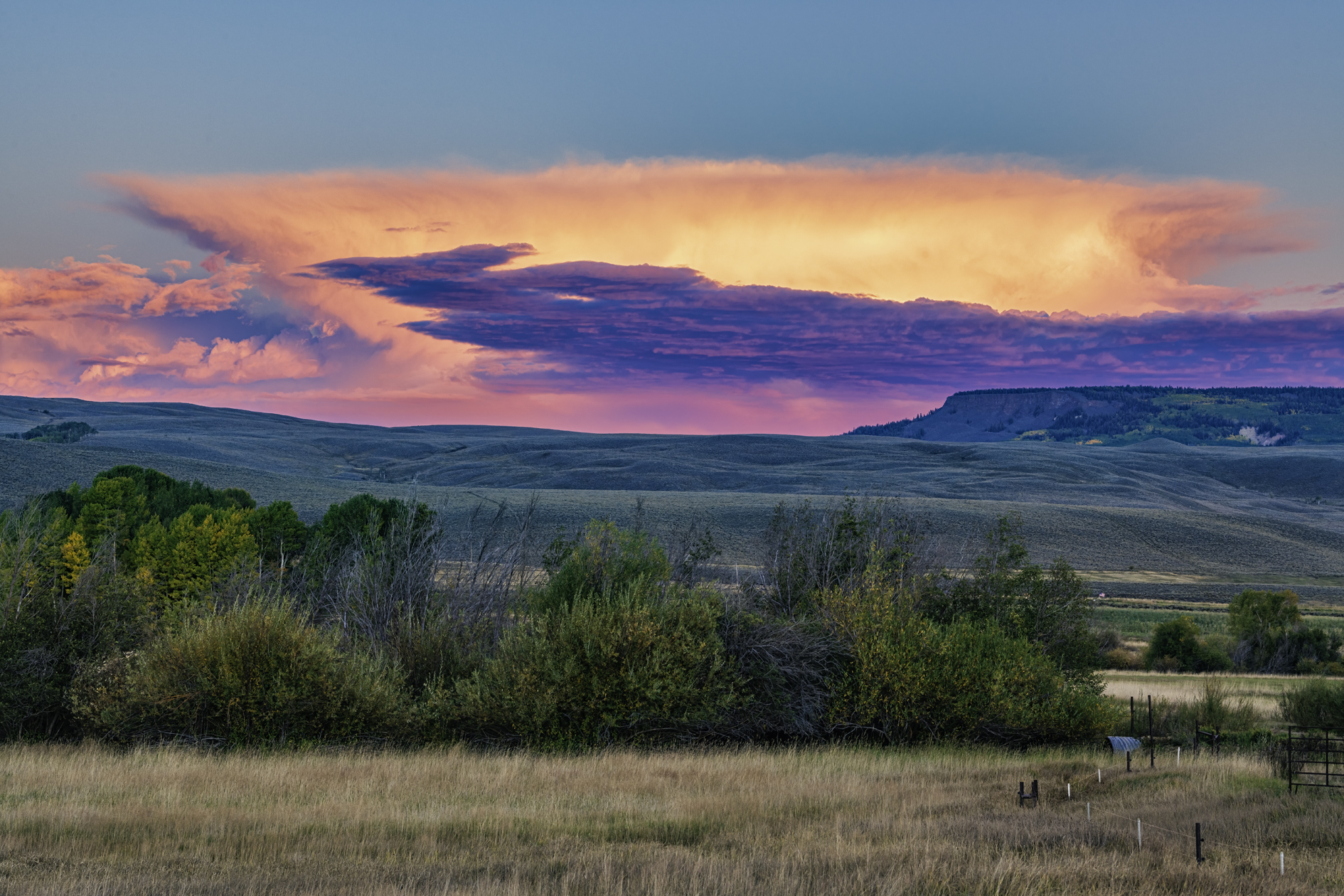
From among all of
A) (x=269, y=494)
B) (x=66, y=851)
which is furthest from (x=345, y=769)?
(x=269, y=494)

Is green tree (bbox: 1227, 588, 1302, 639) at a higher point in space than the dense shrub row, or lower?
lower

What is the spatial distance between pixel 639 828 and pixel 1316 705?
23232 mm

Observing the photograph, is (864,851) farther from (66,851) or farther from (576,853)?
(66,851)

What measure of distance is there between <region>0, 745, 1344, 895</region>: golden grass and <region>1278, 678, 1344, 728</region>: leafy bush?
36.8ft

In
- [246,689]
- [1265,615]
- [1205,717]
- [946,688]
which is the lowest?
[1265,615]

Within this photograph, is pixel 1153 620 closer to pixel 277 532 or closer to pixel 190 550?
pixel 277 532

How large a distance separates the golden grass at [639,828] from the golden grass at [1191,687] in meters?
13.3

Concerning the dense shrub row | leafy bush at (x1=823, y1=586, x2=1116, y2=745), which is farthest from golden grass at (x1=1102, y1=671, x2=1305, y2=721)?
leafy bush at (x1=823, y1=586, x2=1116, y2=745)

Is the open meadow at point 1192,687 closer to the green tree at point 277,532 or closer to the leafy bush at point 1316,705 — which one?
the leafy bush at point 1316,705

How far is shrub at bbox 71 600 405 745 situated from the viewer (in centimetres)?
2056

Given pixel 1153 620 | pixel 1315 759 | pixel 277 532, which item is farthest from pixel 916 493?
pixel 1315 759

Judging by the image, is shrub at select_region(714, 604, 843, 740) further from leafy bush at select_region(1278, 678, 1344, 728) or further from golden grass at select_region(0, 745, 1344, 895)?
leafy bush at select_region(1278, 678, 1344, 728)

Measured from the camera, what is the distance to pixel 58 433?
590 ft

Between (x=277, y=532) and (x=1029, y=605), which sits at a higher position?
(x=1029, y=605)
